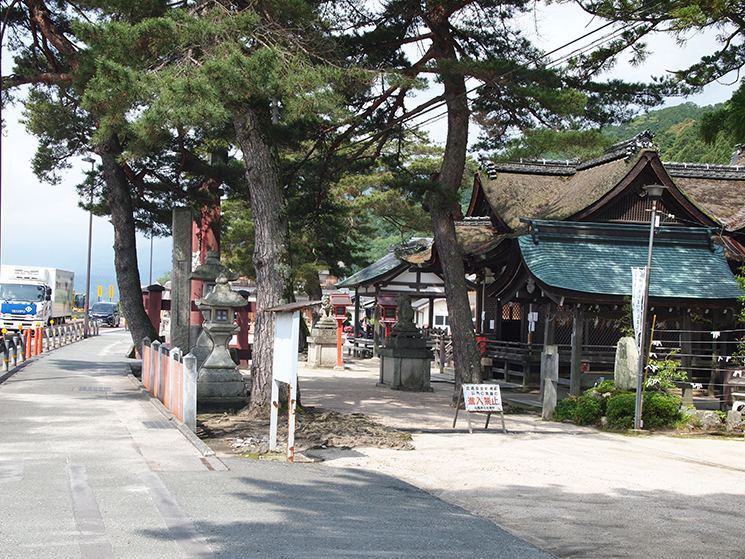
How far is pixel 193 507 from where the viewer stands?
6.24 metres

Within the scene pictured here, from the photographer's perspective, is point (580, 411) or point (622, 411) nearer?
point (622, 411)

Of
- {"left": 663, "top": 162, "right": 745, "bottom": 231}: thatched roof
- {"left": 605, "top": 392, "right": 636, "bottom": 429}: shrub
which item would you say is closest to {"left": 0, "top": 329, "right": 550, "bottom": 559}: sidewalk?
{"left": 605, "top": 392, "right": 636, "bottom": 429}: shrub

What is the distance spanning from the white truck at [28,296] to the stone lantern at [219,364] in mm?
23827

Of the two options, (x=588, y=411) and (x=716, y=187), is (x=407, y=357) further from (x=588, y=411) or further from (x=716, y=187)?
(x=716, y=187)

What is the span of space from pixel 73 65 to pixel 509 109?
1011cm

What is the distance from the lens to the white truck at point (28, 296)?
1435 inches

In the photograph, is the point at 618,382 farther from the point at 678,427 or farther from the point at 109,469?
the point at 109,469

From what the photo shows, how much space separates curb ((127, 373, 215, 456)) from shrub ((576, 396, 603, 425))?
7821 mm

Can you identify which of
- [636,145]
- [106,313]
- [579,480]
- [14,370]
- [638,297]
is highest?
[636,145]

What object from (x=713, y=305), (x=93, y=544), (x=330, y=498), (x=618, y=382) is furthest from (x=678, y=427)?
(x=93, y=544)

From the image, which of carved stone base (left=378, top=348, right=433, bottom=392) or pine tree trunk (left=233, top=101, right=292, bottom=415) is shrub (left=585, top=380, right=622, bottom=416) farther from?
pine tree trunk (left=233, top=101, right=292, bottom=415)

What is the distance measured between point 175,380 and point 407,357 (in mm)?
9249

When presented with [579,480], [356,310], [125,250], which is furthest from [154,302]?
[579,480]

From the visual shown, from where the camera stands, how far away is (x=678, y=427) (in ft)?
44.2
